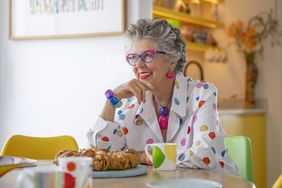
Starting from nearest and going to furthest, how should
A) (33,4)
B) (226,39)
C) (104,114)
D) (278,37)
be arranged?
1. (104,114)
2. (33,4)
3. (278,37)
4. (226,39)

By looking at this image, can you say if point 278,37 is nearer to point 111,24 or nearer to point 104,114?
point 111,24

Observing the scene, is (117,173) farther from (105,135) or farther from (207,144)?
(105,135)

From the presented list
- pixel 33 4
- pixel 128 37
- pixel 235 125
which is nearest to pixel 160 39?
pixel 128 37

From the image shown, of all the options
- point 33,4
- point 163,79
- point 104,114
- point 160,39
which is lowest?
point 104,114

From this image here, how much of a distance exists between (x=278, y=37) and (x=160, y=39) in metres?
2.91

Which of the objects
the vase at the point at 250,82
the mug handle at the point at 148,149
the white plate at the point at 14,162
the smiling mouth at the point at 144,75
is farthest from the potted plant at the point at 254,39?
the white plate at the point at 14,162

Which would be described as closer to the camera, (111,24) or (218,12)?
(111,24)

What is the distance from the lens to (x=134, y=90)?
6.95 feet

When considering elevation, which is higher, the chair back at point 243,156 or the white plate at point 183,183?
the white plate at point 183,183

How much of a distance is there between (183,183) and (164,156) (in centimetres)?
30

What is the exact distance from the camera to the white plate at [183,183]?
52.3 inches

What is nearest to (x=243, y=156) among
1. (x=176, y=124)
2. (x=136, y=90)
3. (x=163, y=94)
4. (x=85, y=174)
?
(x=176, y=124)

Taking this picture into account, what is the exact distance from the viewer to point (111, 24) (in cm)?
314

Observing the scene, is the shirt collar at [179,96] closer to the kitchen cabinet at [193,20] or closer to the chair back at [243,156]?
the chair back at [243,156]
